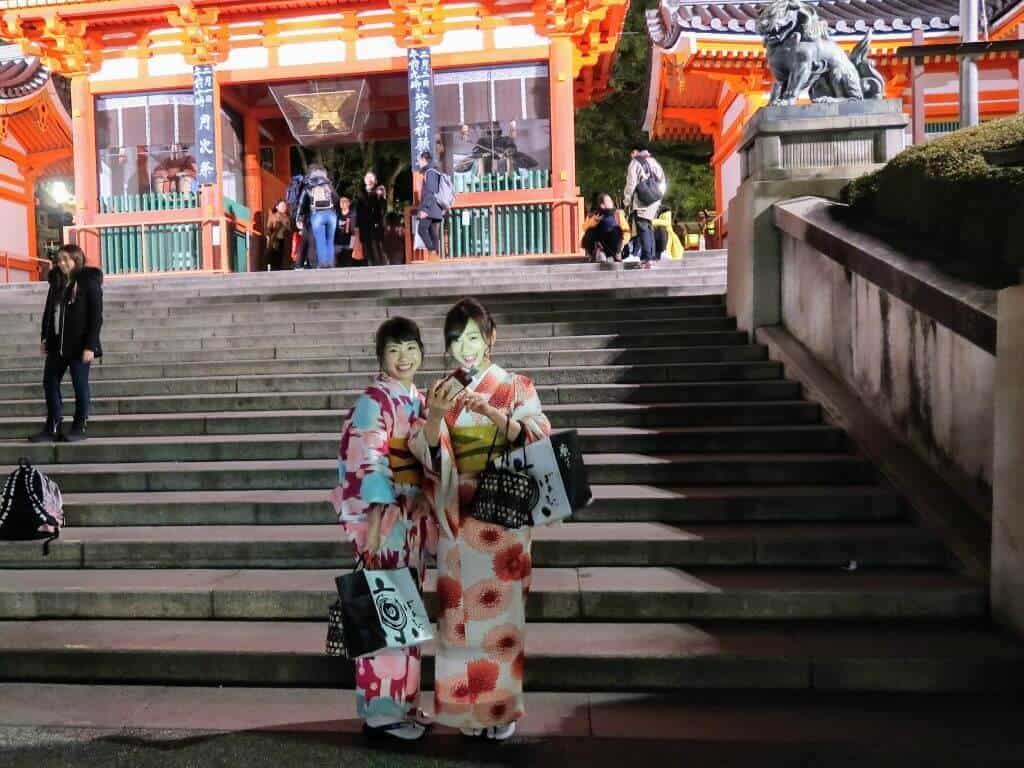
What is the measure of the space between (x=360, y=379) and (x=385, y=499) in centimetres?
409

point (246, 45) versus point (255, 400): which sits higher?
point (246, 45)

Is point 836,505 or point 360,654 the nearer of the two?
point 360,654

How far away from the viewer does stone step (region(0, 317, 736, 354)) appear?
7.58 metres

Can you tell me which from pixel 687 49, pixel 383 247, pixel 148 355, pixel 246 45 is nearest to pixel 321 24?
pixel 246 45

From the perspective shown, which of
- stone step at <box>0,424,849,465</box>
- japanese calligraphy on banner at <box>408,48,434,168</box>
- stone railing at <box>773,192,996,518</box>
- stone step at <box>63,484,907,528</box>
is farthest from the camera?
japanese calligraphy on banner at <box>408,48,434,168</box>

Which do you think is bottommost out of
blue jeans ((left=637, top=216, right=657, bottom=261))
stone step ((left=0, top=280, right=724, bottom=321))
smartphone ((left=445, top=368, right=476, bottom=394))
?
smartphone ((left=445, top=368, right=476, bottom=394))

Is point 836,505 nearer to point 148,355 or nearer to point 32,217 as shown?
point 148,355

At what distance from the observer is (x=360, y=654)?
2893 millimetres

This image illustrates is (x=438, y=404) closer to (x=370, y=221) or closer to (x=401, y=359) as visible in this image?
(x=401, y=359)

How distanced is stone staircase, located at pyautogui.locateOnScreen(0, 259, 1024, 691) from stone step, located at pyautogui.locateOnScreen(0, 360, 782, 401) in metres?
0.02

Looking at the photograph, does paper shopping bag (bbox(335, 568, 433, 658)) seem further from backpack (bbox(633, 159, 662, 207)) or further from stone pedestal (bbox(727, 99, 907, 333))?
backpack (bbox(633, 159, 662, 207))

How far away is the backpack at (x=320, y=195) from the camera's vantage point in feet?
41.4

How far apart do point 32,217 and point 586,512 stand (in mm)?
20110

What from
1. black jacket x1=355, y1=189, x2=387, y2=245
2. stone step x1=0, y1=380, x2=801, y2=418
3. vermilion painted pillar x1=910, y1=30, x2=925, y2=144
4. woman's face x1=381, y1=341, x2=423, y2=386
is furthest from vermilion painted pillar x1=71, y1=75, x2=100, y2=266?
woman's face x1=381, y1=341, x2=423, y2=386
